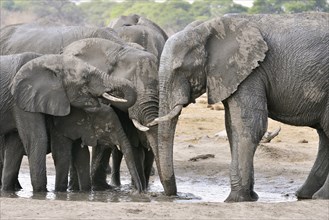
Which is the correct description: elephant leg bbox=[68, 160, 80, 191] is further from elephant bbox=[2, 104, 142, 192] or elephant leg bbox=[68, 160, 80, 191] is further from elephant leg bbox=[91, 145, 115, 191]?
elephant bbox=[2, 104, 142, 192]

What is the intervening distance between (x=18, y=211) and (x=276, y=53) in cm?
291

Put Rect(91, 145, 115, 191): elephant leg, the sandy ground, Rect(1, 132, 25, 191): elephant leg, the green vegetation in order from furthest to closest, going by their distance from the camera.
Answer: the green vegetation, Rect(91, 145, 115, 191): elephant leg, Rect(1, 132, 25, 191): elephant leg, the sandy ground

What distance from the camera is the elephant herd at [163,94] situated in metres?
9.23

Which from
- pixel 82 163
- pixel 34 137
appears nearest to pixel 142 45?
pixel 82 163

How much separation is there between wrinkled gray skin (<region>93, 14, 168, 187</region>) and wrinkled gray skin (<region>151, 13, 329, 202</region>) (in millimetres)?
1101

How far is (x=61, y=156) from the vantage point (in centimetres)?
1000

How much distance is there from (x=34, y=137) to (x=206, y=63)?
171 centimetres

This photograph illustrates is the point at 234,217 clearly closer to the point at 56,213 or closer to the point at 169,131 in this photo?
the point at 56,213

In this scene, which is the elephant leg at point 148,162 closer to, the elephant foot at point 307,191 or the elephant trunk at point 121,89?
the elephant trunk at point 121,89

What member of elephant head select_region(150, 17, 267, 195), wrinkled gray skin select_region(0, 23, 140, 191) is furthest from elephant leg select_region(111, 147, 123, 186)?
elephant head select_region(150, 17, 267, 195)

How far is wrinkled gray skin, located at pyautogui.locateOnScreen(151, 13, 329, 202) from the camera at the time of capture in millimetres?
9180

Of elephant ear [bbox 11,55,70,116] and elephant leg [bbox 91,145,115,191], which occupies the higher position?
elephant ear [bbox 11,55,70,116]

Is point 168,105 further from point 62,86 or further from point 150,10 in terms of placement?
point 150,10

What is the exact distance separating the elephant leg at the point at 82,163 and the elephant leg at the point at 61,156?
21 cm
